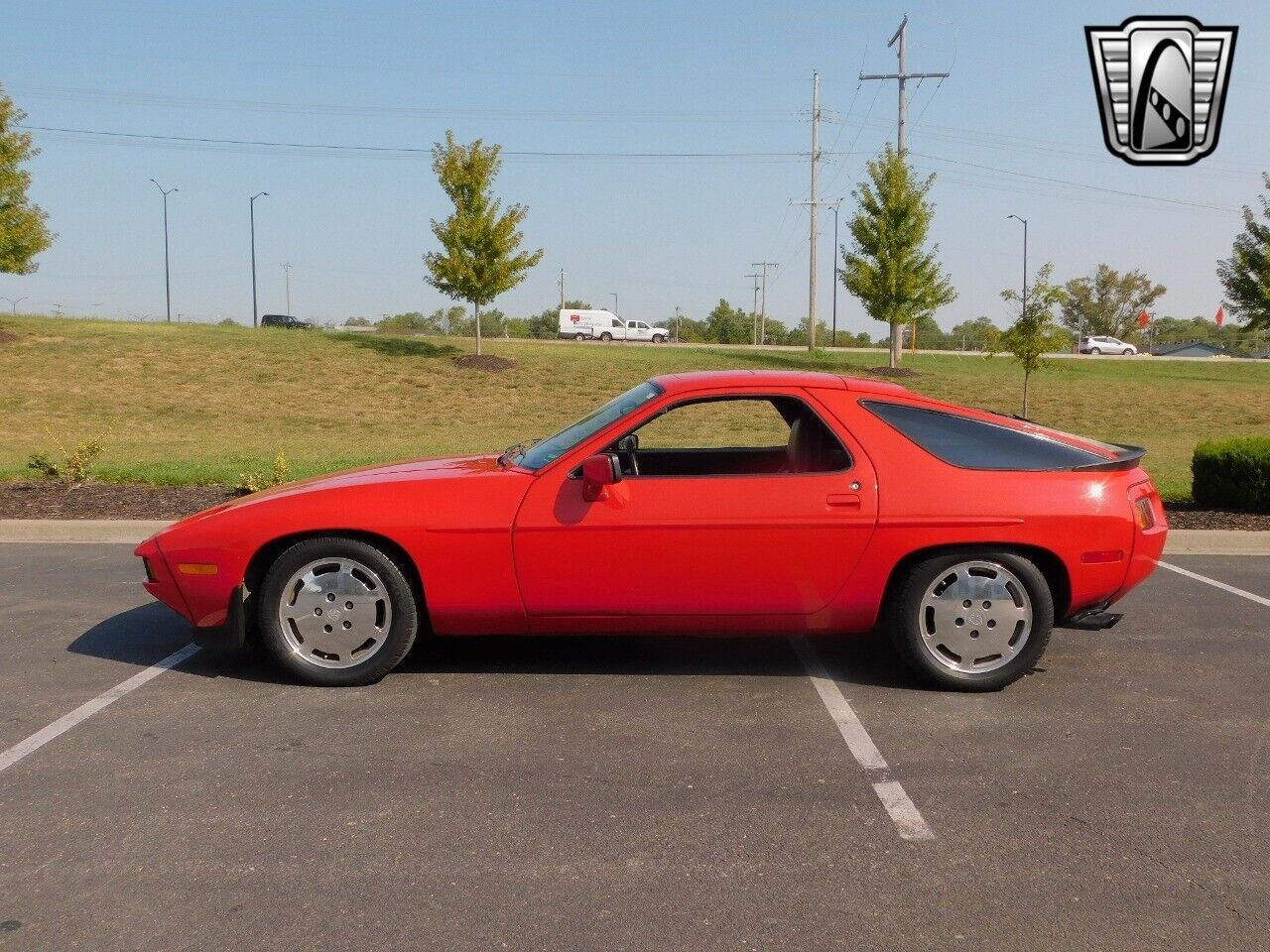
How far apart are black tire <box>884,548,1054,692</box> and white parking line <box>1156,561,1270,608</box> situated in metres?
2.46

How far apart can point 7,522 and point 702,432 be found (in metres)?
13.8

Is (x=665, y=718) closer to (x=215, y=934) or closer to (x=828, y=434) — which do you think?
(x=828, y=434)

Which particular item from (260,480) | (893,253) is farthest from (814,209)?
(260,480)

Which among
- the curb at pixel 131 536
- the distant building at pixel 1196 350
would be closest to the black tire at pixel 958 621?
the curb at pixel 131 536

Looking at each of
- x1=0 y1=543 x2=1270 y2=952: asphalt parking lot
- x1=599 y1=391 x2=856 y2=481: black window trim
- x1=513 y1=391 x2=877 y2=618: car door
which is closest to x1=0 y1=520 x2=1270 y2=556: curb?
x1=0 y1=543 x2=1270 y2=952: asphalt parking lot

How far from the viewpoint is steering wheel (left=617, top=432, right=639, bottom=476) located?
5.32m

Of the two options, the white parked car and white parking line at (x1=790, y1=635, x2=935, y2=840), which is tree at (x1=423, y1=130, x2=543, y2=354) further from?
the white parked car

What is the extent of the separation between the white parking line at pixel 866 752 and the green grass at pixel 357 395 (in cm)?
854

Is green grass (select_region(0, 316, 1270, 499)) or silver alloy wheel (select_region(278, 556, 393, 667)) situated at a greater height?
green grass (select_region(0, 316, 1270, 499))

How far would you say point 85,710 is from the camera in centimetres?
489

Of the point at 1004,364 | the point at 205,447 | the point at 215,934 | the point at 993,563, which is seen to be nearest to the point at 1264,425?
the point at 1004,364

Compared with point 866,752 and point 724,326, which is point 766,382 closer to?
point 866,752

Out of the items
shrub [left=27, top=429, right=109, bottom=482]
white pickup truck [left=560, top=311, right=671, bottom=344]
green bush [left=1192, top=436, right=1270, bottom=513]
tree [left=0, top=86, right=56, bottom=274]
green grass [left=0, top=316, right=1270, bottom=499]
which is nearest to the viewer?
green bush [left=1192, top=436, right=1270, bottom=513]

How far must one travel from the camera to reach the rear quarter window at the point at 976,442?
17.2 ft
